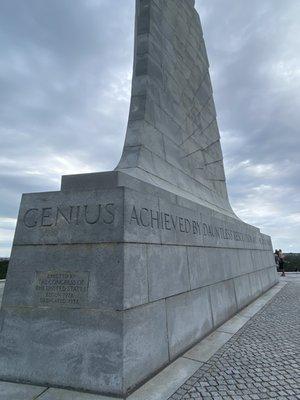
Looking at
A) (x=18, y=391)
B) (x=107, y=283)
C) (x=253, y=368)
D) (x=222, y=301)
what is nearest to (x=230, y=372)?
(x=253, y=368)

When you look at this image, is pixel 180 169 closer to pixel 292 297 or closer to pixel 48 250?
pixel 48 250

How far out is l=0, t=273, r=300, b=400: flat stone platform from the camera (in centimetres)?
340

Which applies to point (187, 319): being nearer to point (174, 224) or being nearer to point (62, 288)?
point (174, 224)

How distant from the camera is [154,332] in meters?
4.17

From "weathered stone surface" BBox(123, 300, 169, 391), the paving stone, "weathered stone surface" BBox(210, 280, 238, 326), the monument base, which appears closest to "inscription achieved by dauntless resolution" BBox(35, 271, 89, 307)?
the monument base

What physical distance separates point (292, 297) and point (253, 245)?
7.48 ft

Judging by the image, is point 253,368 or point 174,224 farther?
point 174,224

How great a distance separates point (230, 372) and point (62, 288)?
2522 millimetres

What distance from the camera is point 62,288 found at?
3.96 metres

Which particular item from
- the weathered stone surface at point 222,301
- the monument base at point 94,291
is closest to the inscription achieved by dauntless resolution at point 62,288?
the monument base at point 94,291

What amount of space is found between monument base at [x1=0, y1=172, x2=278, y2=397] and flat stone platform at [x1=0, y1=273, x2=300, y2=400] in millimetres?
196

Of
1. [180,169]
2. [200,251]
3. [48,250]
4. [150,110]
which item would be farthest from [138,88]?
[48,250]

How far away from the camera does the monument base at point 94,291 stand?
3.60 m

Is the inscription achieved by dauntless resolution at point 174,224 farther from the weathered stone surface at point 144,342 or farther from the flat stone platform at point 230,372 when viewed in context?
the flat stone platform at point 230,372
